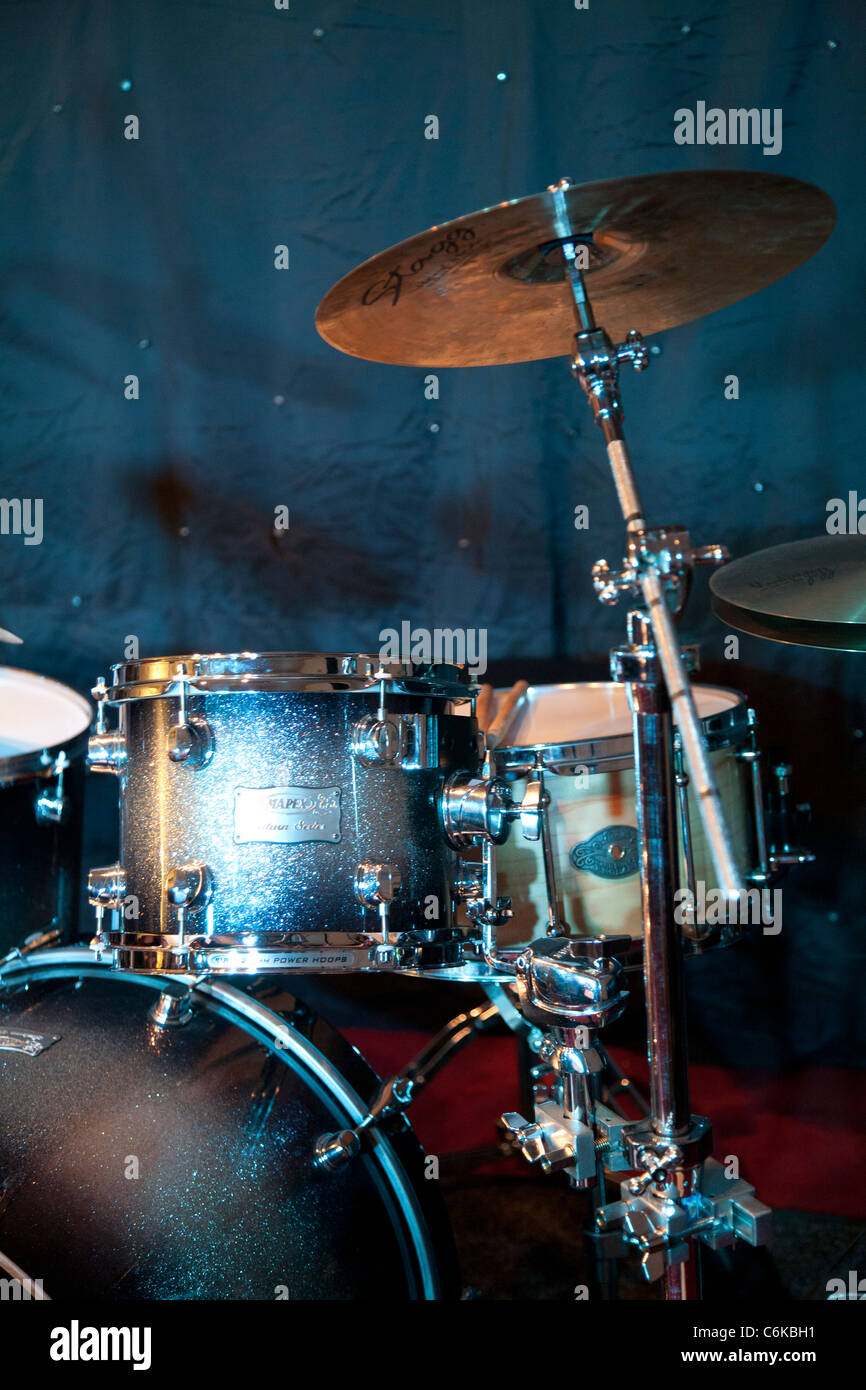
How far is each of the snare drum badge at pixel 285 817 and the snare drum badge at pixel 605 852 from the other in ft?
1.24

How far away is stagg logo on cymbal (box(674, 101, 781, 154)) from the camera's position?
2.02m

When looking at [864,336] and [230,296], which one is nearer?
[864,336]

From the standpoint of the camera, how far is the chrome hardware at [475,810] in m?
1.15

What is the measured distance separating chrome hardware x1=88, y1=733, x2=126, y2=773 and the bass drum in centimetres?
30

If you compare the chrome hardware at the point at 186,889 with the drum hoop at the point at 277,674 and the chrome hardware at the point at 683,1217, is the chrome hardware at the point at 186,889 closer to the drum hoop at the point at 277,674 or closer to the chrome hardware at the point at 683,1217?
the drum hoop at the point at 277,674

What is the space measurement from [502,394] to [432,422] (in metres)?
0.18

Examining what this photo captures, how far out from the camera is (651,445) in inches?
84.4

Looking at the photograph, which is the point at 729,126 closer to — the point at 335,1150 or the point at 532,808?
the point at 532,808

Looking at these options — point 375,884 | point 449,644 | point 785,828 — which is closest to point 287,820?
point 375,884
